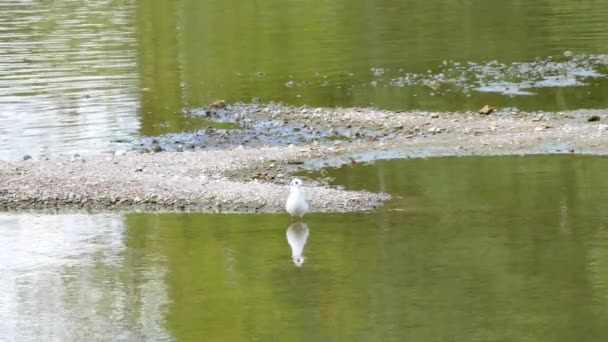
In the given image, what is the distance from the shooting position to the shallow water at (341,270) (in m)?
16.1

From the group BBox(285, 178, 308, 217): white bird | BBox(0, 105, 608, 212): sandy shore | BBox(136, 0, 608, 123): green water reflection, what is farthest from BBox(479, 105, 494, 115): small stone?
BBox(285, 178, 308, 217): white bird

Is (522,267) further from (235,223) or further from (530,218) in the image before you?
(235,223)

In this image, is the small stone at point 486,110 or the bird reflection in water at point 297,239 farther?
the small stone at point 486,110

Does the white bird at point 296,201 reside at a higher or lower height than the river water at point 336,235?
higher

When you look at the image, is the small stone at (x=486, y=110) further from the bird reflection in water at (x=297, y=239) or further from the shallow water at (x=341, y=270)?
the bird reflection in water at (x=297, y=239)

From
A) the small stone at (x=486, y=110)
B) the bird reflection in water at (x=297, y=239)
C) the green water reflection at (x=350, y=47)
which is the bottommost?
the green water reflection at (x=350, y=47)

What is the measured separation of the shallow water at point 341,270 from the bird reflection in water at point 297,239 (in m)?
0.08

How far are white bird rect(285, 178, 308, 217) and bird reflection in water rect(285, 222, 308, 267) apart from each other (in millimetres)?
245

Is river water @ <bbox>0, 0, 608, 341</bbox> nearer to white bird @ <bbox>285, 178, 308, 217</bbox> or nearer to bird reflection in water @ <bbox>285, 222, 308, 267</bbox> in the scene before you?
bird reflection in water @ <bbox>285, 222, 308, 267</bbox>

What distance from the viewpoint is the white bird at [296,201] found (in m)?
20.8

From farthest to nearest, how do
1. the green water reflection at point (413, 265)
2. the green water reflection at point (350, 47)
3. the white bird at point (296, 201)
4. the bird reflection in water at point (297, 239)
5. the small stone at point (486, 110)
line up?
the green water reflection at point (350, 47) → the small stone at point (486, 110) → the white bird at point (296, 201) → the bird reflection in water at point (297, 239) → the green water reflection at point (413, 265)

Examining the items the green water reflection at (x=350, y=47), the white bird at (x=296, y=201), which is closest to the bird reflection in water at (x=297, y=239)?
the white bird at (x=296, y=201)

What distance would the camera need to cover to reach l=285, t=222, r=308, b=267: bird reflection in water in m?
19.2

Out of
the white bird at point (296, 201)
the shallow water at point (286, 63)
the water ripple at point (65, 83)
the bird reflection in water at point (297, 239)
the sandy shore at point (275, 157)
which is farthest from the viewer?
the shallow water at point (286, 63)
